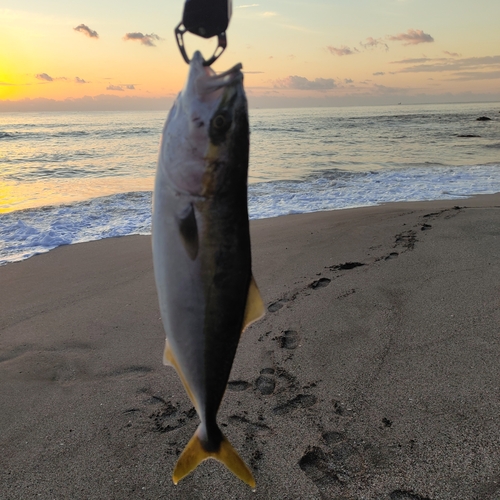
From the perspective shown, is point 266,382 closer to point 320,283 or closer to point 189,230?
point 320,283

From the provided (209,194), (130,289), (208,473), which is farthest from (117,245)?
(209,194)

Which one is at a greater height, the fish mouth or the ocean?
the fish mouth

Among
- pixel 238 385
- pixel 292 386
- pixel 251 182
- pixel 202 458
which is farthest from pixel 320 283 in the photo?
pixel 251 182

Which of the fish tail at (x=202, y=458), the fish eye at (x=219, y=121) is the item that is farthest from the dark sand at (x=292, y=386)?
the fish eye at (x=219, y=121)

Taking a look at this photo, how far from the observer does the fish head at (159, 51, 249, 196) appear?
1.46 metres

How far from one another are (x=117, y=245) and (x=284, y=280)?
3694 millimetres

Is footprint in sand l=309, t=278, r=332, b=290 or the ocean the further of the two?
the ocean

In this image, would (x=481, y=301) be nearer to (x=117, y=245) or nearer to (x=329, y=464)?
(x=329, y=464)

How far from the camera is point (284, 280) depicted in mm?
5875

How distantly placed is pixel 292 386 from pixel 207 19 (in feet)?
9.86

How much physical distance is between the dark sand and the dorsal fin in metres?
2.00

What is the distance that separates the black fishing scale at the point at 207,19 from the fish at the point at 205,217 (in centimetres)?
15

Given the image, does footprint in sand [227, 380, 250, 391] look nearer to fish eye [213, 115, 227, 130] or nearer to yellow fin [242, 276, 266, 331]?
yellow fin [242, 276, 266, 331]

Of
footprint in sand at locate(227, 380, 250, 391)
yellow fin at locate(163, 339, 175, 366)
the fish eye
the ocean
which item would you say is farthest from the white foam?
the fish eye
